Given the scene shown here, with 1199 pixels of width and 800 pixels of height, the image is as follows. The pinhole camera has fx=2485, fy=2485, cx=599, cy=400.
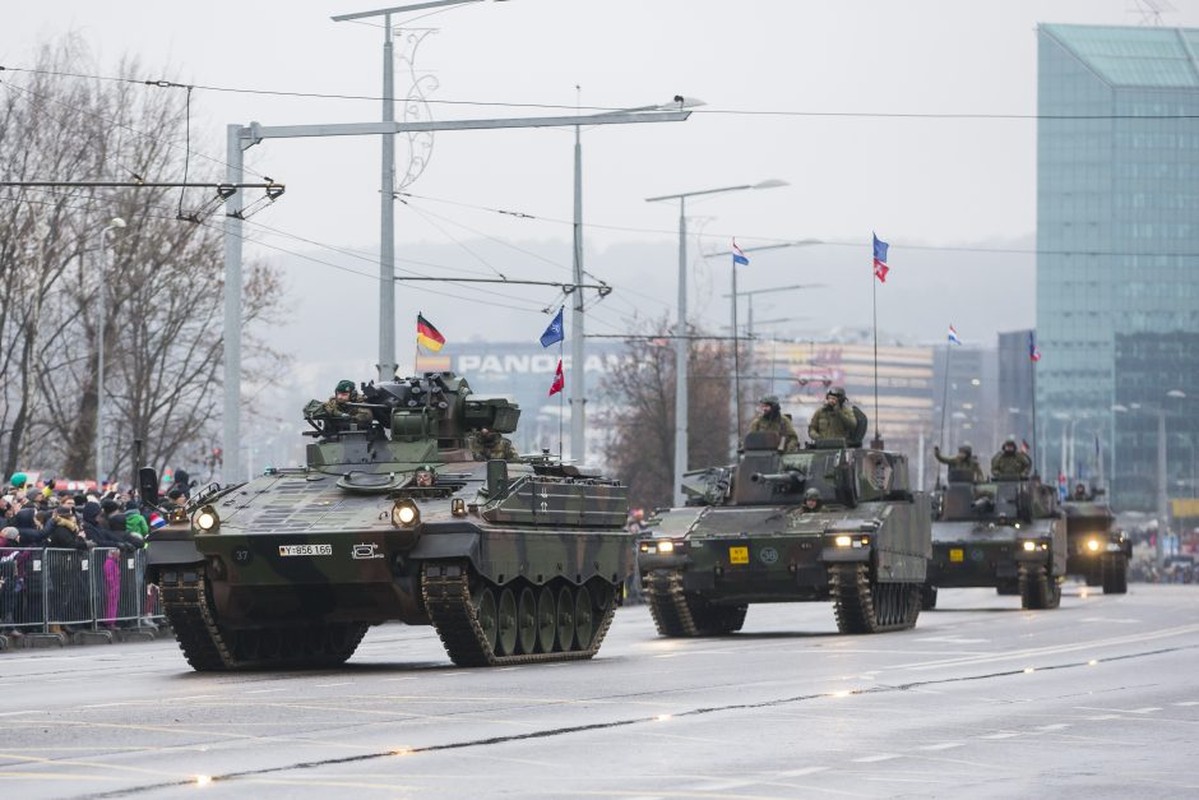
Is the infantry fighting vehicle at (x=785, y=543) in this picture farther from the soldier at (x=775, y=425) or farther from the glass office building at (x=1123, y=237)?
the glass office building at (x=1123, y=237)

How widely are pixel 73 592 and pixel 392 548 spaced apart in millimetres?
9567

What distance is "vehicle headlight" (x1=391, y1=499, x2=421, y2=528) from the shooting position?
2202 cm

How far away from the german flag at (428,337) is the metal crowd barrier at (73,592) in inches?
190

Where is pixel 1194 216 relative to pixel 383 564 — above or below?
above

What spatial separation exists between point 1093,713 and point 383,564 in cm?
696

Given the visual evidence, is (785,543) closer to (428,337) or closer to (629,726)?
(428,337)

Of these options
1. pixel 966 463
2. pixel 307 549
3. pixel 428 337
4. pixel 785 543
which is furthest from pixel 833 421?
pixel 307 549

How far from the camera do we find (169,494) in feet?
105

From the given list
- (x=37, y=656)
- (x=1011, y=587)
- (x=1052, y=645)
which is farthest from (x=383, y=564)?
(x=1011, y=587)

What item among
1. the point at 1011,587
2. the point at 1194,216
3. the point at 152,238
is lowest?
the point at 1011,587

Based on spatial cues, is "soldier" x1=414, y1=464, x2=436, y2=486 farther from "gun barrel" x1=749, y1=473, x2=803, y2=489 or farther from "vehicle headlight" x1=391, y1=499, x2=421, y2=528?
"gun barrel" x1=749, y1=473, x2=803, y2=489

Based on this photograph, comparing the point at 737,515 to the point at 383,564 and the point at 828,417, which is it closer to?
the point at 828,417

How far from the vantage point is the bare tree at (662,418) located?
6962 cm

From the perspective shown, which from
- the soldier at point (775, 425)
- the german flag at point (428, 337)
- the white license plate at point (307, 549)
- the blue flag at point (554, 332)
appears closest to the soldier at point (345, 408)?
the white license plate at point (307, 549)
